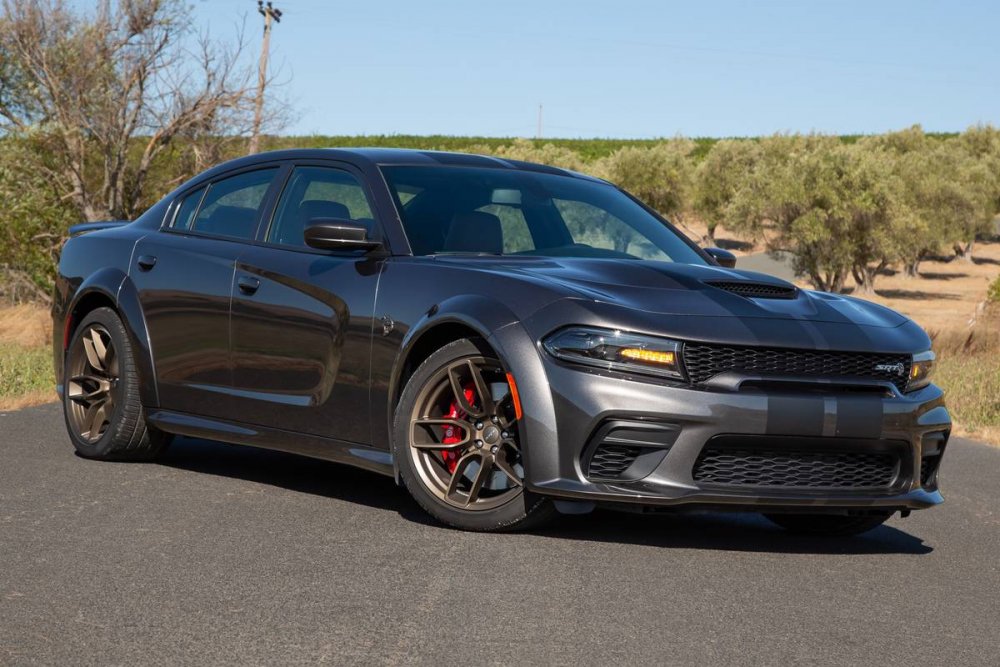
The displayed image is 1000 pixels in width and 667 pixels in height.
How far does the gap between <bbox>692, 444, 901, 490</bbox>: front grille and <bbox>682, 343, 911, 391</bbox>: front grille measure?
0.90 feet

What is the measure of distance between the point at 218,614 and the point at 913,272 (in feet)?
214

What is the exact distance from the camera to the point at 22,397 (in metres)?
10.4

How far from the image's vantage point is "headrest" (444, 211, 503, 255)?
19.8 feet

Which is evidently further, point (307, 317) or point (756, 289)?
point (307, 317)

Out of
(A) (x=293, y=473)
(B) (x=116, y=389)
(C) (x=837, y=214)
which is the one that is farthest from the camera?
(C) (x=837, y=214)

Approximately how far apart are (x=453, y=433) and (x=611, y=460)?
0.78 metres

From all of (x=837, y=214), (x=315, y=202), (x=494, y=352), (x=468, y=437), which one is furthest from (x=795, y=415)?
(x=837, y=214)

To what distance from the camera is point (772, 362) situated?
5.01 meters

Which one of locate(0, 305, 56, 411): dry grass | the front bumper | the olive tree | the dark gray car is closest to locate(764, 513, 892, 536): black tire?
the dark gray car

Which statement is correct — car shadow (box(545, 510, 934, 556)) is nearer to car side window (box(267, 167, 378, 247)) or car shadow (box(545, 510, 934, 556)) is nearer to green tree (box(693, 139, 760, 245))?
car side window (box(267, 167, 378, 247))

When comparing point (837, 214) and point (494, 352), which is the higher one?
point (494, 352)

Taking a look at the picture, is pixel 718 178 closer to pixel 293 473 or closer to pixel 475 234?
pixel 293 473

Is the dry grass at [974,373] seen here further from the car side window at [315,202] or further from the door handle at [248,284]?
the door handle at [248,284]

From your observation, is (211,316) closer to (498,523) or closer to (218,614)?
(498,523)
